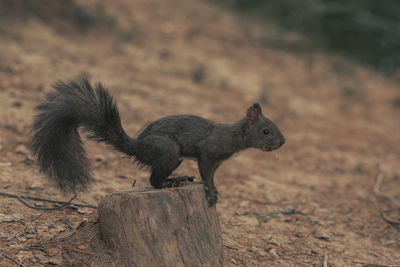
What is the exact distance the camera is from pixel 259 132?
3.91 metres

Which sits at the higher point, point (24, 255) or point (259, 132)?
point (259, 132)

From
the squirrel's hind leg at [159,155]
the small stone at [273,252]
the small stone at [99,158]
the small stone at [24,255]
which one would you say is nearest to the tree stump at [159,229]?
the squirrel's hind leg at [159,155]

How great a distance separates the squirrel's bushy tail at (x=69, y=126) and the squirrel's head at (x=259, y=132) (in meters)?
1.14

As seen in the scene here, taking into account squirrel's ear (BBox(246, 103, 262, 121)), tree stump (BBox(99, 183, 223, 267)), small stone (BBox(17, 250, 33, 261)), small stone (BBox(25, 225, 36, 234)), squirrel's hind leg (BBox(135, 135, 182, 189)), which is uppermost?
squirrel's ear (BBox(246, 103, 262, 121))

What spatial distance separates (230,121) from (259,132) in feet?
15.7

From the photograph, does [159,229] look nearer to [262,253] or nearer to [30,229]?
[30,229]

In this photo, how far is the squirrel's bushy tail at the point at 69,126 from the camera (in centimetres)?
336

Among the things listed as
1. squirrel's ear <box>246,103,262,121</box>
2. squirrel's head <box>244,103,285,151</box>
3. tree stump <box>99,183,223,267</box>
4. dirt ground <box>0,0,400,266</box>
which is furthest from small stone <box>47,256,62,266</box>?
squirrel's ear <box>246,103,262,121</box>

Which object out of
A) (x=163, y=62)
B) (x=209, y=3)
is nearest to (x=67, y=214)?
(x=163, y=62)

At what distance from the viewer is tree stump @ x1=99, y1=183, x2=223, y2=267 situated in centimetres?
310

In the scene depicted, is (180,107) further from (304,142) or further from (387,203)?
(387,203)

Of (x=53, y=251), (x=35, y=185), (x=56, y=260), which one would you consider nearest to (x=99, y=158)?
(x=35, y=185)

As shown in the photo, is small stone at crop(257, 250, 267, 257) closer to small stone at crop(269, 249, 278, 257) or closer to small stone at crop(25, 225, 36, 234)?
small stone at crop(269, 249, 278, 257)

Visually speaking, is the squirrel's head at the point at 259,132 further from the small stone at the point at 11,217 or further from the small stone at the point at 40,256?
the small stone at the point at 11,217
